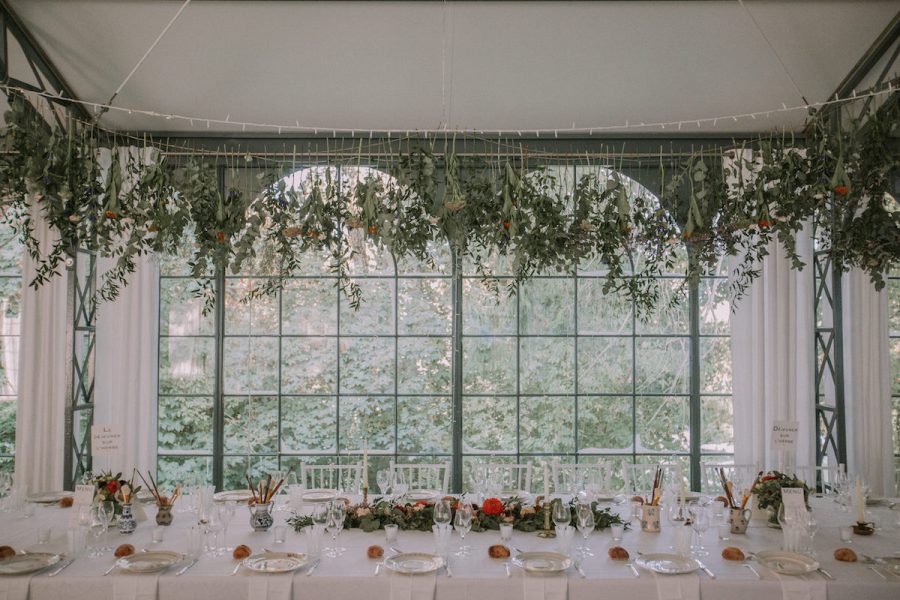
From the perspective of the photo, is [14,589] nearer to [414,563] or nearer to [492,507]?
[414,563]

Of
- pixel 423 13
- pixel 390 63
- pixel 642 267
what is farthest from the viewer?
pixel 642 267

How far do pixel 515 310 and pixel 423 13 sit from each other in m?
2.39

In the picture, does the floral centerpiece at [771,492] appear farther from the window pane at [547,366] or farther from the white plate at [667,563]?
the window pane at [547,366]

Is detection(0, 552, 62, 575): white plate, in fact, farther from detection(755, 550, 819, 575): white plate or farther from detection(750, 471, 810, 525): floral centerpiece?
detection(750, 471, 810, 525): floral centerpiece

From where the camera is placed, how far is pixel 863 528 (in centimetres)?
371

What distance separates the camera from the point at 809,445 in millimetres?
5703

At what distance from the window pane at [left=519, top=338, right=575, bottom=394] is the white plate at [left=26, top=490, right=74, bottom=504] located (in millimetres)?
3320

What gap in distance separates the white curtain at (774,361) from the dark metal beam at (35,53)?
4.83 meters

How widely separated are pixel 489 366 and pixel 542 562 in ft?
9.25

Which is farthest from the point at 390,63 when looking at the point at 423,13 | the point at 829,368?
the point at 829,368

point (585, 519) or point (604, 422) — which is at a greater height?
point (604, 422)

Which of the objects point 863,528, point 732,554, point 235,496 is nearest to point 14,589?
point 235,496

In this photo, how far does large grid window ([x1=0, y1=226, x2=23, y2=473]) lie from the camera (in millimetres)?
6734

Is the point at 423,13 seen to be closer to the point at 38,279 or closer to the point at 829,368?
the point at 38,279
